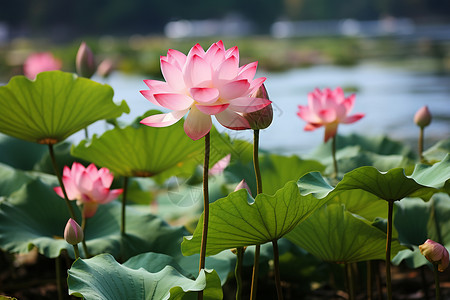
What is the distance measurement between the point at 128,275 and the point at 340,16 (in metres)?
26.5

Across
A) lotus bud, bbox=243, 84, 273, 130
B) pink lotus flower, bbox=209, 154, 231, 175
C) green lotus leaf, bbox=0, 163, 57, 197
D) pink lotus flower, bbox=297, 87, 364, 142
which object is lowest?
green lotus leaf, bbox=0, 163, 57, 197

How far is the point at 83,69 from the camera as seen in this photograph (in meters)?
1.00

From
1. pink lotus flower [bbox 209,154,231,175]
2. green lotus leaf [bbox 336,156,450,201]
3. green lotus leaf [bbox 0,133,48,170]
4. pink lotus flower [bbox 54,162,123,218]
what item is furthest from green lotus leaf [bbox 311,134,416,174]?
green lotus leaf [bbox 0,133,48,170]

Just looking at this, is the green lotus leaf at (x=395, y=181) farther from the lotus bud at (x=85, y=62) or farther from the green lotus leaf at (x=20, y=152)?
the green lotus leaf at (x=20, y=152)

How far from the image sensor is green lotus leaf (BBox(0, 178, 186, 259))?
Result: 29.2 inches

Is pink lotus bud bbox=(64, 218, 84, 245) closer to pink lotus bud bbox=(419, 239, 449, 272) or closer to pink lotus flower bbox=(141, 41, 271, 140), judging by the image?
pink lotus flower bbox=(141, 41, 271, 140)

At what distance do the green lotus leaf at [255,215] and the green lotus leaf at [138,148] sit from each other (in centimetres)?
25

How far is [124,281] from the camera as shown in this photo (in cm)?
56

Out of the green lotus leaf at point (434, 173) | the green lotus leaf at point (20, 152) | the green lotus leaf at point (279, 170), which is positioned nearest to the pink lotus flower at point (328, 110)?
the green lotus leaf at point (279, 170)

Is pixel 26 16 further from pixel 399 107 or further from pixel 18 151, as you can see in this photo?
pixel 18 151

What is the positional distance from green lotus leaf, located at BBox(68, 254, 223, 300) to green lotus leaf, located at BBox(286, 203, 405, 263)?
0.53ft

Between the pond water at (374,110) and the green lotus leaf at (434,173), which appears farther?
the pond water at (374,110)

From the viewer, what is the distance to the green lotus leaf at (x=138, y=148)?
806mm

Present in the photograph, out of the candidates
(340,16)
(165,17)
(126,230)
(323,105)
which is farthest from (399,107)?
(340,16)
